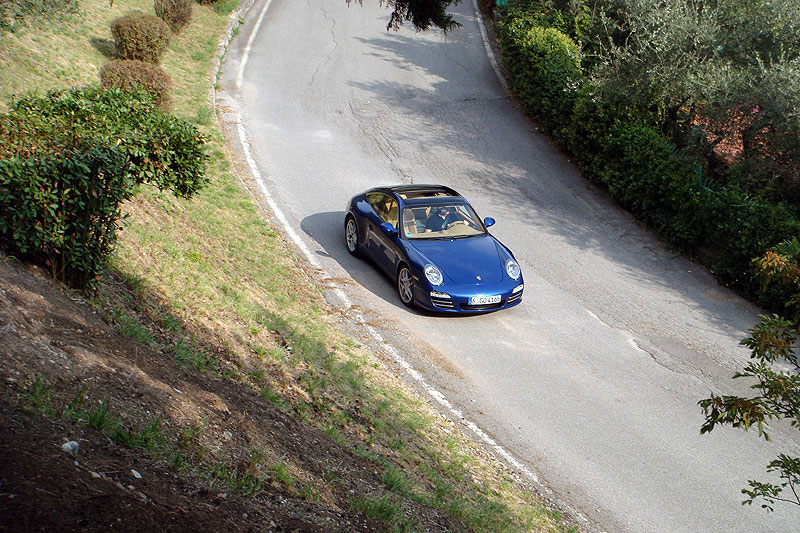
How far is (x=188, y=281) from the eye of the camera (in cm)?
936

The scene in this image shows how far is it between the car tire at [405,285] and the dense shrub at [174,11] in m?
14.7

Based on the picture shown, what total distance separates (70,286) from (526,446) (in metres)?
5.54

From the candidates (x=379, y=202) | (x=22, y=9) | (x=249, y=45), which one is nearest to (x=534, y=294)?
(x=379, y=202)

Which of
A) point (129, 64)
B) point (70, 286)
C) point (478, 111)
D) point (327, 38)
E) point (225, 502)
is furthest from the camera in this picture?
point (327, 38)

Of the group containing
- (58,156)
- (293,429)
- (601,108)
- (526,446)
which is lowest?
(526,446)

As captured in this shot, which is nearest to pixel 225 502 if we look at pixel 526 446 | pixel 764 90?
pixel 526 446

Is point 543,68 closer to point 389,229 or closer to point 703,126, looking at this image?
point 703,126

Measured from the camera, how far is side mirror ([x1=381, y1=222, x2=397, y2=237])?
1229cm

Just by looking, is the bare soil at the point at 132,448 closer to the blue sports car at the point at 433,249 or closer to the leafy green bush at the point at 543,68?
the blue sports car at the point at 433,249

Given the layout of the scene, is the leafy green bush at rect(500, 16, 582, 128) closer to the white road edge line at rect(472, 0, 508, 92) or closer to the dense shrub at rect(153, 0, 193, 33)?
the white road edge line at rect(472, 0, 508, 92)

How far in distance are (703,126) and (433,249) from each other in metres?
7.81

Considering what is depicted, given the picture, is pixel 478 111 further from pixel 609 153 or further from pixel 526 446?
pixel 526 446

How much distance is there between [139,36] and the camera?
1825cm

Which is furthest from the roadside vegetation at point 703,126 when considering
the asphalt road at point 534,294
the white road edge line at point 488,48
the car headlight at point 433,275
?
the car headlight at point 433,275
